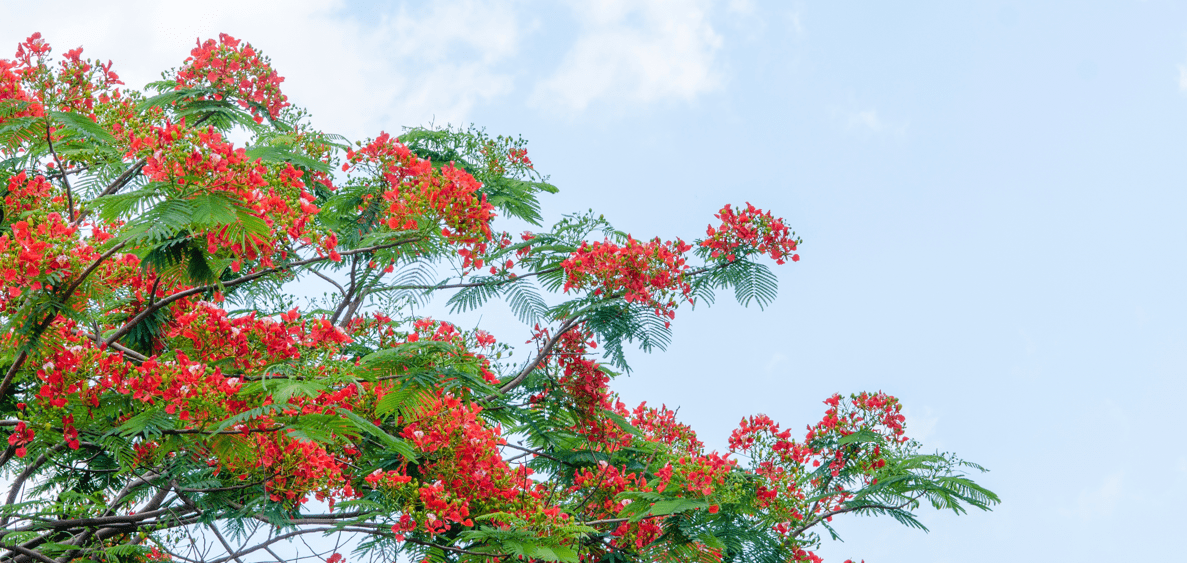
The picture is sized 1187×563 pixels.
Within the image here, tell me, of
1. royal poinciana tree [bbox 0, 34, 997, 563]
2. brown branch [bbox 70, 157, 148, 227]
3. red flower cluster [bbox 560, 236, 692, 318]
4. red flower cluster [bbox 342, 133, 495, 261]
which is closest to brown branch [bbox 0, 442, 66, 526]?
royal poinciana tree [bbox 0, 34, 997, 563]

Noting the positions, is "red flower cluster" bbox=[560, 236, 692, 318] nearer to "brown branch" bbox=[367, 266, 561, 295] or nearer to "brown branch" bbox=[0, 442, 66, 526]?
"brown branch" bbox=[367, 266, 561, 295]

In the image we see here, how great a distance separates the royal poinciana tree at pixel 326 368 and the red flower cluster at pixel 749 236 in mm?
20

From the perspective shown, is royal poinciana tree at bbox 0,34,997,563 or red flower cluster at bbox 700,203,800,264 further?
red flower cluster at bbox 700,203,800,264

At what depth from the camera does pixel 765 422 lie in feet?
26.1

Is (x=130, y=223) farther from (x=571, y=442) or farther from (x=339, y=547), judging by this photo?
(x=571, y=442)

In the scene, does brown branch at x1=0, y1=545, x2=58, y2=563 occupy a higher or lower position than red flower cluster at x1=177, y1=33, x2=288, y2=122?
lower

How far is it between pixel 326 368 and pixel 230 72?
12.3 feet

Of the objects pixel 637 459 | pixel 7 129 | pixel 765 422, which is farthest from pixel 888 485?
pixel 7 129

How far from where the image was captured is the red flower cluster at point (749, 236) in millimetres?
6328

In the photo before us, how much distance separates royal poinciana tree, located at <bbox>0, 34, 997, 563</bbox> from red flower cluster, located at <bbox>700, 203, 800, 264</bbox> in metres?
0.02

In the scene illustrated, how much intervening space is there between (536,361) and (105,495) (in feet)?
11.2

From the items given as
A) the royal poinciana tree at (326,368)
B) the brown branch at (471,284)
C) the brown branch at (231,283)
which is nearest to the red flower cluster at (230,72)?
the royal poinciana tree at (326,368)

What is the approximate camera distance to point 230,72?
7.46 metres

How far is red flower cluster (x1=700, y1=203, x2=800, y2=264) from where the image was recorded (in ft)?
20.8
